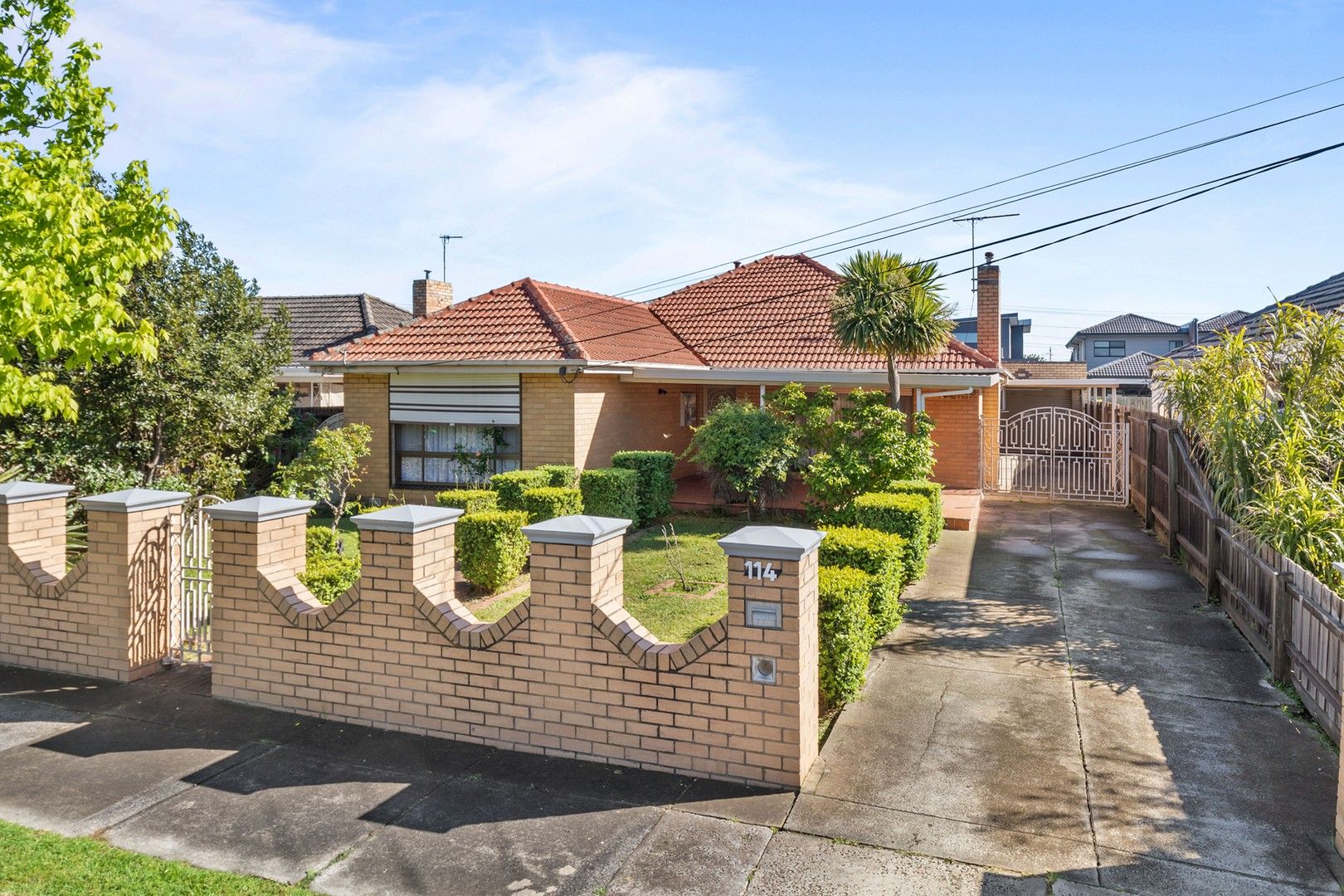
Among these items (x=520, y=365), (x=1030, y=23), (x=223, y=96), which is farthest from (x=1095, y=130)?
(x=223, y=96)

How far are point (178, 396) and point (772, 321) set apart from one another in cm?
1292

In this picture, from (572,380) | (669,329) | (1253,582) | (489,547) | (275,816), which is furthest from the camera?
(669,329)

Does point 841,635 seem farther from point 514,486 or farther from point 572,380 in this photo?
point 572,380

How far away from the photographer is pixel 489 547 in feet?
34.0

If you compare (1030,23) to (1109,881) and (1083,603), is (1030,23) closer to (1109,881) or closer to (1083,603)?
(1083,603)

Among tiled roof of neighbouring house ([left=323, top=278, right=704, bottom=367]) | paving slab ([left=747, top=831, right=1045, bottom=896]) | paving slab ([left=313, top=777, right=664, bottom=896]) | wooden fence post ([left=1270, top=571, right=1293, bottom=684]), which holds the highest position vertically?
tiled roof of neighbouring house ([left=323, top=278, right=704, bottom=367])

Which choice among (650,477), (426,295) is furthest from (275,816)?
(426,295)

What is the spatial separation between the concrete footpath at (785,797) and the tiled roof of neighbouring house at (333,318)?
707 inches

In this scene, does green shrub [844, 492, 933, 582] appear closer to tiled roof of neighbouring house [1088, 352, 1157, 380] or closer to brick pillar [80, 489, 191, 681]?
brick pillar [80, 489, 191, 681]

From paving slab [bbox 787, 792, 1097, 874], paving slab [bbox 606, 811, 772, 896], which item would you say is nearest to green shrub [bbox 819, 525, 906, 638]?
paving slab [bbox 787, 792, 1097, 874]

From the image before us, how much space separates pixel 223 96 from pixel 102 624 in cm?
670

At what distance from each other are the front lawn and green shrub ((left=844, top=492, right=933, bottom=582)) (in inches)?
291

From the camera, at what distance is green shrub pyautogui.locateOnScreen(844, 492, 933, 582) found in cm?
1006

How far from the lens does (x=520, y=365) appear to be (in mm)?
15492
